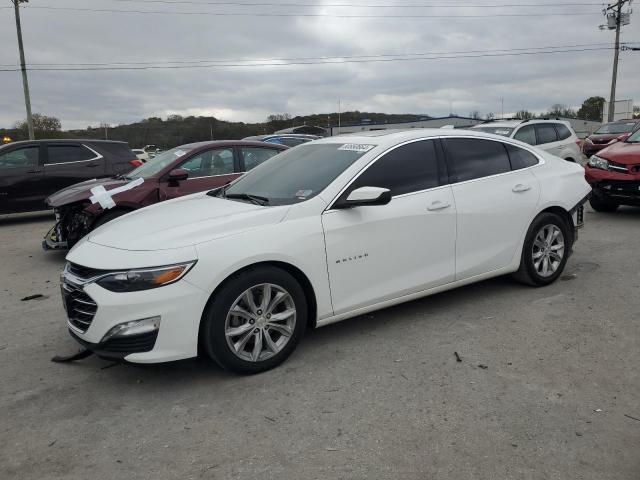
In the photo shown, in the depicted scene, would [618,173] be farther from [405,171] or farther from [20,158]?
[20,158]

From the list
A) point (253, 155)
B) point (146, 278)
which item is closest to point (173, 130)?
point (253, 155)

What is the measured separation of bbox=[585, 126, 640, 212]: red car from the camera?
28.2ft

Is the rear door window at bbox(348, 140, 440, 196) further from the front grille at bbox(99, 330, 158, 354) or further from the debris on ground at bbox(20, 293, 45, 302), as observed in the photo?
the debris on ground at bbox(20, 293, 45, 302)

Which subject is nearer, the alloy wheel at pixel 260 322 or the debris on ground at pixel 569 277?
the alloy wheel at pixel 260 322

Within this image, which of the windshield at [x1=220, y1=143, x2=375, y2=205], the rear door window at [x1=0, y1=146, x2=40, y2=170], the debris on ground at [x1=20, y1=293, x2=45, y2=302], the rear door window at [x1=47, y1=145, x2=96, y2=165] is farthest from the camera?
the rear door window at [x1=47, y1=145, x2=96, y2=165]

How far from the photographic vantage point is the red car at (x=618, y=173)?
338 inches

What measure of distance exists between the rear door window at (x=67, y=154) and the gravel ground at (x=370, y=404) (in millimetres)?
6772

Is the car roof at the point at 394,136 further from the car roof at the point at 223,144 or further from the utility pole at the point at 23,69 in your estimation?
the utility pole at the point at 23,69

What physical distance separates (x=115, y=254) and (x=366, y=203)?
1744mm

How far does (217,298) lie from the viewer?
3.44 m

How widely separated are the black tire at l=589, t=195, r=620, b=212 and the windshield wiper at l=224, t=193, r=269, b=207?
7.47 metres

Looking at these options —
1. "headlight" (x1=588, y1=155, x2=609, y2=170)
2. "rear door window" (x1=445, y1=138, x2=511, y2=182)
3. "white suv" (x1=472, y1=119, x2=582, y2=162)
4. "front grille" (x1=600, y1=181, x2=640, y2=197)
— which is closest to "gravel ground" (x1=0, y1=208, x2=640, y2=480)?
"rear door window" (x1=445, y1=138, x2=511, y2=182)

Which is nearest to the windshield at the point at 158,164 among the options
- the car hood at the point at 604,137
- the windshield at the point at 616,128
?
the car hood at the point at 604,137

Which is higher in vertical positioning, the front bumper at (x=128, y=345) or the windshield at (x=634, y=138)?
the windshield at (x=634, y=138)
